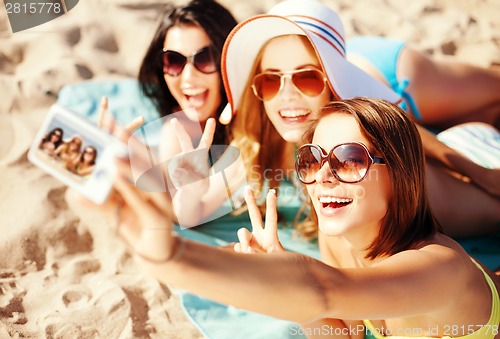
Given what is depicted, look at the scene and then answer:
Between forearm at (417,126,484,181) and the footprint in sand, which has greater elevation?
forearm at (417,126,484,181)

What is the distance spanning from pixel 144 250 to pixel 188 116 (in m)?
1.55

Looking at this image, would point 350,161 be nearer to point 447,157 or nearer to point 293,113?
point 293,113

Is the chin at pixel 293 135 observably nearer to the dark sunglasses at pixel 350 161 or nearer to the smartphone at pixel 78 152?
the dark sunglasses at pixel 350 161

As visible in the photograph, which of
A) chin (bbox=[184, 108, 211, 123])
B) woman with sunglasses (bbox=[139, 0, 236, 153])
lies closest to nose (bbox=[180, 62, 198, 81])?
woman with sunglasses (bbox=[139, 0, 236, 153])

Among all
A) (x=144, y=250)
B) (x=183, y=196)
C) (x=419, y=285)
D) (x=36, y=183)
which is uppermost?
(x=144, y=250)

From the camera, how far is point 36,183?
245 centimetres

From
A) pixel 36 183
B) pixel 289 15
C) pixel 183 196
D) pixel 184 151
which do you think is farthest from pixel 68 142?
pixel 36 183

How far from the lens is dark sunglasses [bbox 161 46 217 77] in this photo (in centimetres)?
234

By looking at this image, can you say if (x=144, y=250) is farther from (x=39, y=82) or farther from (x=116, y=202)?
(x=39, y=82)

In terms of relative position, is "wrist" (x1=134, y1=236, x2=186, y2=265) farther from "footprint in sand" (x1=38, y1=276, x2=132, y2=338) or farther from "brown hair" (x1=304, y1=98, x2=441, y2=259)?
"footprint in sand" (x1=38, y1=276, x2=132, y2=338)

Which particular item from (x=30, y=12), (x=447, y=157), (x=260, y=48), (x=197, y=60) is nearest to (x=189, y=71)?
(x=197, y=60)

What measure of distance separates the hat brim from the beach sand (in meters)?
0.78

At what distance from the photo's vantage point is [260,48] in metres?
2.12

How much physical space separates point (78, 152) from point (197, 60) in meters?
1.43
